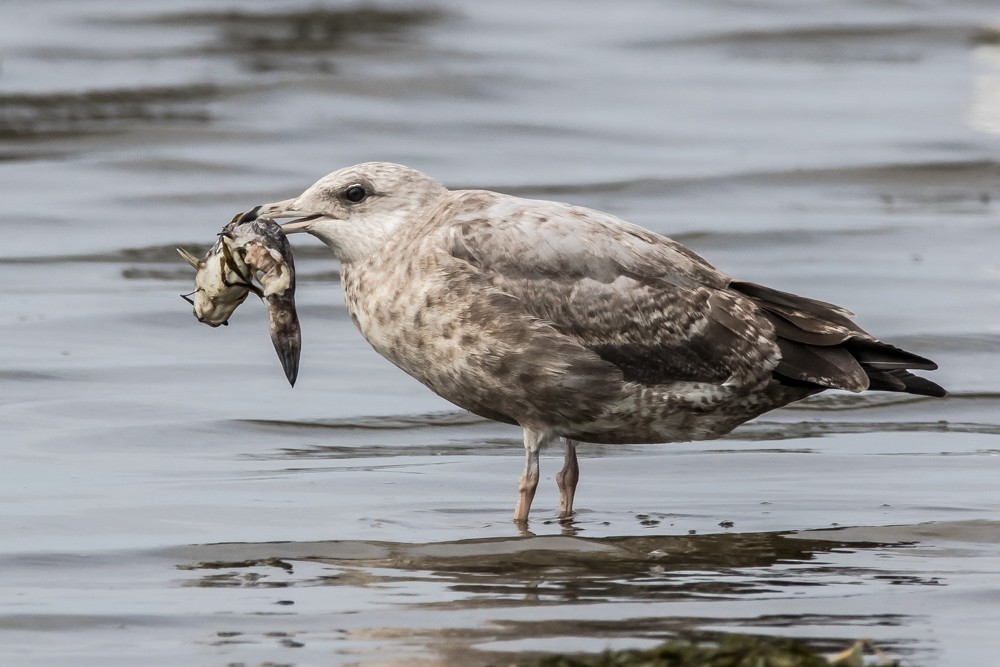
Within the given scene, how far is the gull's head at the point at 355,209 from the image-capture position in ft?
26.8

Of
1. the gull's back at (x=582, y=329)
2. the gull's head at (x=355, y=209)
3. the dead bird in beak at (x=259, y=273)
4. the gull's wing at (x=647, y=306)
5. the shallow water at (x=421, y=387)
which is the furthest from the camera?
the gull's head at (x=355, y=209)

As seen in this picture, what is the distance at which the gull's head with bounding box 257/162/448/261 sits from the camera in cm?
818

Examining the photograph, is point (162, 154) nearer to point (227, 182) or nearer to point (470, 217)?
point (227, 182)

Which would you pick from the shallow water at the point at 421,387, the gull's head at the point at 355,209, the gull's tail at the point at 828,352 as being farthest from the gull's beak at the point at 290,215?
the gull's tail at the point at 828,352

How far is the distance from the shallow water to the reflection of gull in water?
53 centimetres

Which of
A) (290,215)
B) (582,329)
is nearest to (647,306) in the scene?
(582,329)

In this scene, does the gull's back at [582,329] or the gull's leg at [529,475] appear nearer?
the gull's back at [582,329]

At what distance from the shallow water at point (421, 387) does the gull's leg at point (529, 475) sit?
0.37 feet

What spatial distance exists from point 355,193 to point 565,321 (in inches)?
46.3

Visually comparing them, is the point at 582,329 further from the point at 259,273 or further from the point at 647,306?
the point at 259,273

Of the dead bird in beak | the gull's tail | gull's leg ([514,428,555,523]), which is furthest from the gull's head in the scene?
the gull's tail

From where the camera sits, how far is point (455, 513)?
827cm

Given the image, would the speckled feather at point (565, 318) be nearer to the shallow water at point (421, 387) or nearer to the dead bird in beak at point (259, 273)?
the dead bird in beak at point (259, 273)

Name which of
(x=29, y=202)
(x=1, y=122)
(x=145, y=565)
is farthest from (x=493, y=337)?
(x=1, y=122)
